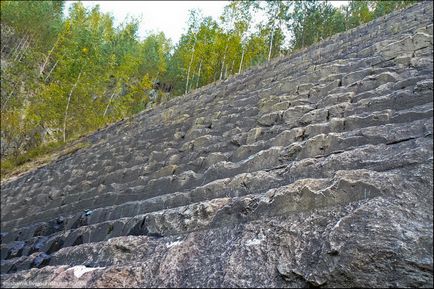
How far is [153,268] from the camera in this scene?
223 centimetres

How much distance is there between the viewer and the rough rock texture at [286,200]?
1.79 meters

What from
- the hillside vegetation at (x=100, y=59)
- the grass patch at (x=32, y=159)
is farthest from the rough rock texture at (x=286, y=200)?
the hillside vegetation at (x=100, y=59)

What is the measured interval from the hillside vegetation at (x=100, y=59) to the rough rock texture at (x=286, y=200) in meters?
10.9

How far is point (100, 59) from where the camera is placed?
2069 cm

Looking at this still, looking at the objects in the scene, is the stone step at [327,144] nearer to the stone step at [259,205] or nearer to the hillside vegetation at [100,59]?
the stone step at [259,205]

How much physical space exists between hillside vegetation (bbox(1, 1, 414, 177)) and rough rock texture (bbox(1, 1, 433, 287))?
35.8ft

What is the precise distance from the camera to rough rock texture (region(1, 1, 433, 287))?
1.79 meters

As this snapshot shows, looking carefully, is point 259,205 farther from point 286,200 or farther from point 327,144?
point 327,144

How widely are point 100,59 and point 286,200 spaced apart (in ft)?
65.9

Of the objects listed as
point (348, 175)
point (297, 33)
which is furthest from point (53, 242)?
point (297, 33)

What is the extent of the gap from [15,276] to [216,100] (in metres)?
6.11

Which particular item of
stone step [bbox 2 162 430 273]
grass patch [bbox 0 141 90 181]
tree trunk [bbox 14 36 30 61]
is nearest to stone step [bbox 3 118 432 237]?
stone step [bbox 2 162 430 273]

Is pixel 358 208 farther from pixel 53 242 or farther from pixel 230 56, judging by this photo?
pixel 230 56

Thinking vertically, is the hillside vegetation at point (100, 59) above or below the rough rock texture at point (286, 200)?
above
